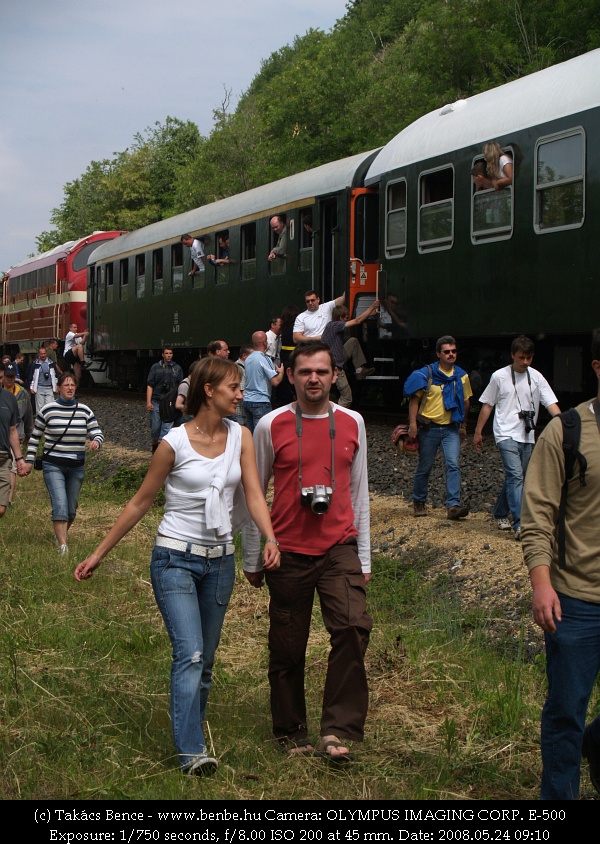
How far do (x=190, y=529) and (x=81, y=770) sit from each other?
1.15 m

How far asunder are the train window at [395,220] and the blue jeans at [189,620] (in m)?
10.6

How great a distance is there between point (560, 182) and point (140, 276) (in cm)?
1642

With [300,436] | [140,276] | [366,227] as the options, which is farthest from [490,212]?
[140,276]

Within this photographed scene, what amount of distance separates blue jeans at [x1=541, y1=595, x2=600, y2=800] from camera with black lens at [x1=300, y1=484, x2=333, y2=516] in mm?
1274

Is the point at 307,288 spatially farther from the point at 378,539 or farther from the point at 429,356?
the point at 378,539

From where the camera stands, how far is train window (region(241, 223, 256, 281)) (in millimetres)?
20047

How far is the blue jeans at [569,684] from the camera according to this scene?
4031mm

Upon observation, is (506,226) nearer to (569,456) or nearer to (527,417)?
(527,417)

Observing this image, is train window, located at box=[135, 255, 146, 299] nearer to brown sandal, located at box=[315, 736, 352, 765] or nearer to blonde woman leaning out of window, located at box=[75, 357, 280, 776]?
blonde woman leaning out of window, located at box=[75, 357, 280, 776]

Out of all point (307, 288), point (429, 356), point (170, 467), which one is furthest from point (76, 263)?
point (170, 467)

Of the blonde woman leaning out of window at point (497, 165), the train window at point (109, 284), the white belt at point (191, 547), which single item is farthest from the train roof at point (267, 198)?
the white belt at point (191, 547)

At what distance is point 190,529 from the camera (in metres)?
4.94

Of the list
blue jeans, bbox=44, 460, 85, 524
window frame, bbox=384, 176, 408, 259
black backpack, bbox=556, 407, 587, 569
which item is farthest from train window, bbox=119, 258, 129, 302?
black backpack, bbox=556, 407, 587, 569

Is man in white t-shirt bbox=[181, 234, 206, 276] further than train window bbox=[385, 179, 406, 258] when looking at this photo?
Yes
